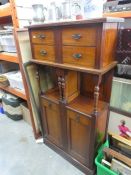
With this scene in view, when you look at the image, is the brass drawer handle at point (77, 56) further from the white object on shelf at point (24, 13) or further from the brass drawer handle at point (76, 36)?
the white object on shelf at point (24, 13)

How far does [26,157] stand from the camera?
5.33 ft

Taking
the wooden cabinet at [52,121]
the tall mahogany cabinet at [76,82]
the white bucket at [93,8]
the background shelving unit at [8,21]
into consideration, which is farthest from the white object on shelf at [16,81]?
the white bucket at [93,8]

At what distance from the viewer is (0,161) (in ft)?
5.24

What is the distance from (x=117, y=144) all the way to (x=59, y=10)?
47.1 inches

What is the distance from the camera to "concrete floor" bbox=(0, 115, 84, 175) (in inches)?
57.8

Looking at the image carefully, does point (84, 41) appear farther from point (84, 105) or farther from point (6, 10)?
point (6, 10)

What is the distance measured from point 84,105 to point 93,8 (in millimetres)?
751

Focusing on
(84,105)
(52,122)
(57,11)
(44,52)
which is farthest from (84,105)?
(57,11)

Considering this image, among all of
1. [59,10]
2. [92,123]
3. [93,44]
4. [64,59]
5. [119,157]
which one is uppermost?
[59,10]

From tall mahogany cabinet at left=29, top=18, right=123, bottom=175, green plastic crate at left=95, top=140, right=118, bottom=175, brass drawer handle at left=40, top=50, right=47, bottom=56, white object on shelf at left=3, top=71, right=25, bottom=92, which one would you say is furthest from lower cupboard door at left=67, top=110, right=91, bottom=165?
white object on shelf at left=3, top=71, right=25, bottom=92

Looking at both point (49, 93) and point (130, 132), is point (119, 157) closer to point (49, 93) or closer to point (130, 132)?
point (130, 132)

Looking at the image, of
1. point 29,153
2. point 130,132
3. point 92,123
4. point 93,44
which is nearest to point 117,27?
point 93,44

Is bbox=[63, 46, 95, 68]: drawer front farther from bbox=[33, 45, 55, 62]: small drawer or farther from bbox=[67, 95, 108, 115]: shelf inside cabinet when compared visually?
bbox=[67, 95, 108, 115]: shelf inside cabinet

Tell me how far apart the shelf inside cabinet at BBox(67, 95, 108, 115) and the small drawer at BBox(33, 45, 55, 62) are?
423mm
